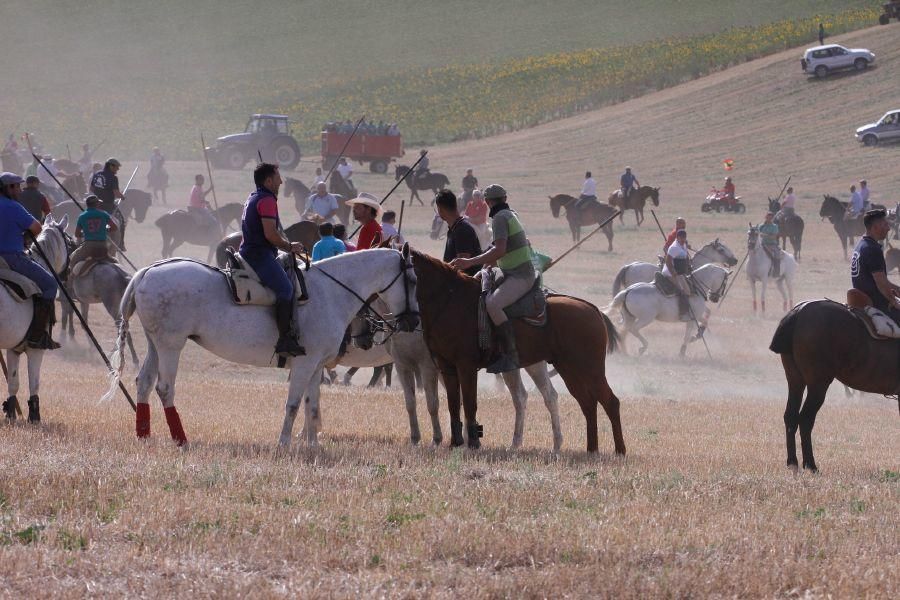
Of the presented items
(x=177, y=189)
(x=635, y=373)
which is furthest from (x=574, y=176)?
(x=635, y=373)

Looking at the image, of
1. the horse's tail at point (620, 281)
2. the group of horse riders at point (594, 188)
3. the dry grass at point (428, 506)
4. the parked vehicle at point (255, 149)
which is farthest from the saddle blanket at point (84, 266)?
the parked vehicle at point (255, 149)

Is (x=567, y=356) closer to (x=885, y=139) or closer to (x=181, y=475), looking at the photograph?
(x=181, y=475)

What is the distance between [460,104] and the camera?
8681 cm

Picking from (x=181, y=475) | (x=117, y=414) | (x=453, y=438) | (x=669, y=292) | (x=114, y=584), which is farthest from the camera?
(x=669, y=292)

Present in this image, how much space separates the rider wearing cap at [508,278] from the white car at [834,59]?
6173cm

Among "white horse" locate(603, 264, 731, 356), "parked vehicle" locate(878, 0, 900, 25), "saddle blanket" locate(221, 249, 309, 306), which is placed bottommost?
"white horse" locate(603, 264, 731, 356)

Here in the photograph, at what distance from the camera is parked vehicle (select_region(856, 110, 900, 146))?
57.8m

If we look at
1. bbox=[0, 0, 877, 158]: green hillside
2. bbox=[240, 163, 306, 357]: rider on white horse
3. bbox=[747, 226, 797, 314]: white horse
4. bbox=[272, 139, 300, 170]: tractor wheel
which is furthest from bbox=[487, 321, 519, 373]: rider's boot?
bbox=[0, 0, 877, 158]: green hillside

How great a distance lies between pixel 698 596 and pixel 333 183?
38.4 m

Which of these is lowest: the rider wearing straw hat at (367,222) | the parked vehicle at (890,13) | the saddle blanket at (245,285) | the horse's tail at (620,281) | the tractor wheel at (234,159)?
the horse's tail at (620,281)

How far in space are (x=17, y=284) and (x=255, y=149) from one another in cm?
4683

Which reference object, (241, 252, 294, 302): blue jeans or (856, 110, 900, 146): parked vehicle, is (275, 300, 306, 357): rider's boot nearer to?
(241, 252, 294, 302): blue jeans

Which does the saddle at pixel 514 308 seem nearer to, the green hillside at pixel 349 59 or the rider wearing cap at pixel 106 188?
the rider wearing cap at pixel 106 188

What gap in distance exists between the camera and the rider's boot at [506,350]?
39.0 ft
